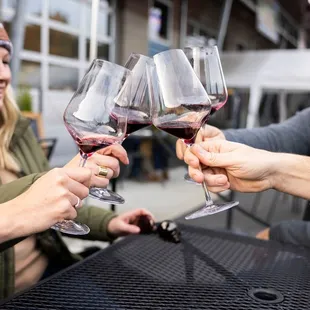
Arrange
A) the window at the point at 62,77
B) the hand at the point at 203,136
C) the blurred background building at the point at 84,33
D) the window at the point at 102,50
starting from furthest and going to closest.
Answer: the window at the point at 102,50
the window at the point at 62,77
the blurred background building at the point at 84,33
the hand at the point at 203,136

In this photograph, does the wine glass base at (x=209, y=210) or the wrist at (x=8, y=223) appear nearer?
the wrist at (x=8, y=223)

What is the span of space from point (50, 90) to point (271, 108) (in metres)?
4.35

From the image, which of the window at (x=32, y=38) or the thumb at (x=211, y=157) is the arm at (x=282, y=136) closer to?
the thumb at (x=211, y=157)

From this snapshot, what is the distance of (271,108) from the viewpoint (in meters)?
8.31

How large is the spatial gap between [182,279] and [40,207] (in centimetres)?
45

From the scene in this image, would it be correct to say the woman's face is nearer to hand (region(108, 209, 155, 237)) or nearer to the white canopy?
hand (region(108, 209, 155, 237))

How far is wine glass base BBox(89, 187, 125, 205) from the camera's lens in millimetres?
1094

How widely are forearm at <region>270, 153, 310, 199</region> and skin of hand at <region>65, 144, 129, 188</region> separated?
1.48 ft

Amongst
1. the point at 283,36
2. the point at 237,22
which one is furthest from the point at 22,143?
the point at 283,36

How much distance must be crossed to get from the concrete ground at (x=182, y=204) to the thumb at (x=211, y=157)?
220 centimetres

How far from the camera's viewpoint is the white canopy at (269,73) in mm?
5918

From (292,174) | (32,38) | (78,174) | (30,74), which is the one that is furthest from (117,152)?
(32,38)

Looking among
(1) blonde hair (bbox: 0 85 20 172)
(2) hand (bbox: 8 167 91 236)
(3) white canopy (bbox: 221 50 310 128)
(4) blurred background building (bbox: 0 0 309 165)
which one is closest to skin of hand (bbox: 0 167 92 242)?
(2) hand (bbox: 8 167 91 236)

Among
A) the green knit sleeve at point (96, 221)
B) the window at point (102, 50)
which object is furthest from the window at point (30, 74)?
the green knit sleeve at point (96, 221)
